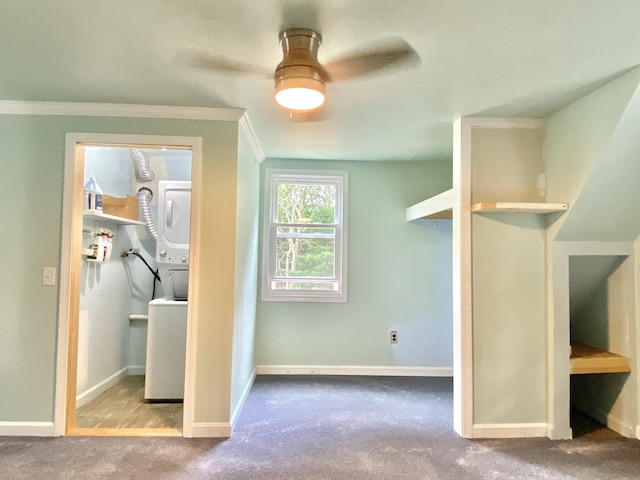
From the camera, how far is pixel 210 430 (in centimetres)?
260

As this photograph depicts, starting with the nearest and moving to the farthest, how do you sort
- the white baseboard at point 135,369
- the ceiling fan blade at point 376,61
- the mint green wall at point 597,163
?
the ceiling fan blade at point 376,61
the mint green wall at point 597,163
the white baseboard at point 135,369

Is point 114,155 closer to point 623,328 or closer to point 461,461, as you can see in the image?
point 461,461

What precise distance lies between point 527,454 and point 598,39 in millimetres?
2333

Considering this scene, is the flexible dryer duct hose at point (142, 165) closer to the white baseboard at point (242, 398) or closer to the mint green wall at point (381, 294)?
the mint green wall at point (381, 294)

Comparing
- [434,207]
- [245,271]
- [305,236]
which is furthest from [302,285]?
[434,207]

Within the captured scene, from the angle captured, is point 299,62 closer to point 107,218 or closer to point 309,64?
point 309,64

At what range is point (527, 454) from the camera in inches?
95.9

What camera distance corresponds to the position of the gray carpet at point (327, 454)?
2182 millimetres

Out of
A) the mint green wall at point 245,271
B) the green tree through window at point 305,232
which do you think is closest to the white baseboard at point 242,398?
the mint green wall at point 245,271

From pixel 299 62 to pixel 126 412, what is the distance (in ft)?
9.47

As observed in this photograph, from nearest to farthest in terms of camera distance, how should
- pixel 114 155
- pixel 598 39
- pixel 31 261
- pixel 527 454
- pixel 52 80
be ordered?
pixel 598 39
pixel 52 80
pixel 527 454
pixel 31 261
pixel 114 155

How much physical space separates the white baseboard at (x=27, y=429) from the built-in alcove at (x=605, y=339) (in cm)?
353

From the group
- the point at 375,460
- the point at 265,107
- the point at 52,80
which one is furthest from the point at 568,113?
the point at 52,80

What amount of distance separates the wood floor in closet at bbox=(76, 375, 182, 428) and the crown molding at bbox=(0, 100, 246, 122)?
2.18 m
